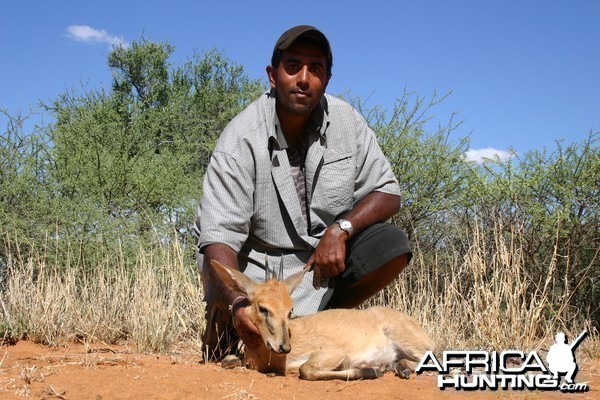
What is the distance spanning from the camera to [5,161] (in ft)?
35.2

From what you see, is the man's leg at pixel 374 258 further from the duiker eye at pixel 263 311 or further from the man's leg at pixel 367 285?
the duiker eye at pixel 263 311

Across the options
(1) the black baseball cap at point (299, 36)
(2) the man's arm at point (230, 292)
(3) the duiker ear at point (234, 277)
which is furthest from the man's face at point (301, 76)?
(3) the duiker ear at point (234, 277)

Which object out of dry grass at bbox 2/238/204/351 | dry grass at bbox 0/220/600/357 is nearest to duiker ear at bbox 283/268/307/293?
dry grass at bbox 0/220/600/357

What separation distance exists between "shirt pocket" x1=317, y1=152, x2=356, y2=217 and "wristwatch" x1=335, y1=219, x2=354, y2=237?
31 cm

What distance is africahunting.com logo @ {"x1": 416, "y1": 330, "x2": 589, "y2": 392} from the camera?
4398 mm

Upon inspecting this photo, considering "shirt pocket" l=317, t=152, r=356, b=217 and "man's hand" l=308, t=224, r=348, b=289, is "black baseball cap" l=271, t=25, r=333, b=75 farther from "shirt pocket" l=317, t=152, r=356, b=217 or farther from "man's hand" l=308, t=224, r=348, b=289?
"man's hand" l=308, t=224, r=348, b=289

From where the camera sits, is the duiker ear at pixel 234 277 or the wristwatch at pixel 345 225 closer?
the duiker ear at pixel 234 277

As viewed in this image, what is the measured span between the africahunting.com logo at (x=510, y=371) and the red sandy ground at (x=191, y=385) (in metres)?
0.10

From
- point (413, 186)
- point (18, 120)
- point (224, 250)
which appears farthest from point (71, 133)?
point (224, 250)

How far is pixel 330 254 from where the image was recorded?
5.07m

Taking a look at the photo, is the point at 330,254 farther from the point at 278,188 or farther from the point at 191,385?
the point at 191,385

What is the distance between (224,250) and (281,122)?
1.20m

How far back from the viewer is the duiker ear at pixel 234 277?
14.7ft

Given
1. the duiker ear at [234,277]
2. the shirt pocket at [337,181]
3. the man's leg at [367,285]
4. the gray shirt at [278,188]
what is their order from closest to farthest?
the duiker ear at [234,277], the gray shirt at [278,188], the man's leg at [367,285], the shirt pocket at [337,181]
